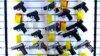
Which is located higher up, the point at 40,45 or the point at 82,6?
the point at 82,6

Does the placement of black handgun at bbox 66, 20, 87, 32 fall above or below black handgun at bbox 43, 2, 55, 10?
below

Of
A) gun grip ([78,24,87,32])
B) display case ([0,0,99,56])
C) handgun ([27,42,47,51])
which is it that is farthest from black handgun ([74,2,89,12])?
handgun ([27,42,47,51])

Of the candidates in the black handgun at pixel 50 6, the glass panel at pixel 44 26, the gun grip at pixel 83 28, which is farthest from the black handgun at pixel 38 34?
the gun grip at pixel 83 28

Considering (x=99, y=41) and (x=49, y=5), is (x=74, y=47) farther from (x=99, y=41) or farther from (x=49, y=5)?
(x=49, y=5)

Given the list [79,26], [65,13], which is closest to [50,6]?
[65,13]

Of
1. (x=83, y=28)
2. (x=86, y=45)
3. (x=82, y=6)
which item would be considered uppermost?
(x=82, y=6)

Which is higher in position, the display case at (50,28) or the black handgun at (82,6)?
the black handgun at (82,6)

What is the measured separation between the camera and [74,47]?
156 cm

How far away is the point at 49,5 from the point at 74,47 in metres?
0.32

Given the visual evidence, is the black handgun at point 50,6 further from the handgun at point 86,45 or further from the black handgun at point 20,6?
the handgun at point 86,45

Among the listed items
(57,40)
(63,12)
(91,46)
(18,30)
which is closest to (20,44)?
(18,30)

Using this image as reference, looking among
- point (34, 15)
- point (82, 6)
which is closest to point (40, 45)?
point (34, 15)

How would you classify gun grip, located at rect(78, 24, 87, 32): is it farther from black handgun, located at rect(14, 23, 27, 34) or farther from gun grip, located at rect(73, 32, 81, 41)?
black handgun, located at rect(14, 23, 27, 34)

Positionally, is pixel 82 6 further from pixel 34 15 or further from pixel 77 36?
pixel 34 15
